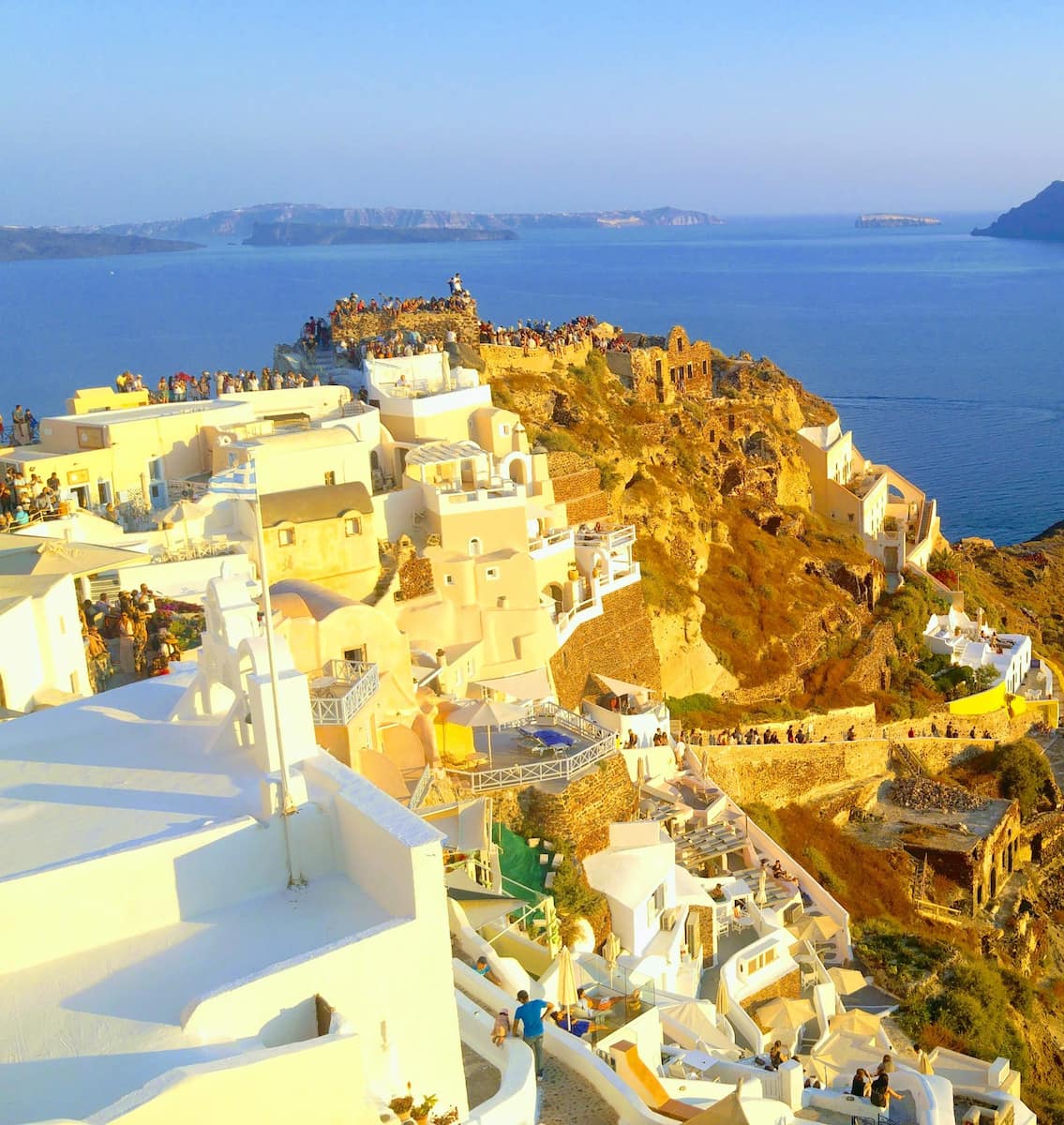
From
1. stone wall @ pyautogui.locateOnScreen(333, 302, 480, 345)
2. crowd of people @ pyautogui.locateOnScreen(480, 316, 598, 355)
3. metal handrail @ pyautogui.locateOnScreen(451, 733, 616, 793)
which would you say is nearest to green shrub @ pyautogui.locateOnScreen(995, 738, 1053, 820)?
metal handrail @ pyautogui.locateOnScreen(451, 733, 616, 793)

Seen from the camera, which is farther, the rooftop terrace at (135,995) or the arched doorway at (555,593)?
the arched doorway at (555,593)

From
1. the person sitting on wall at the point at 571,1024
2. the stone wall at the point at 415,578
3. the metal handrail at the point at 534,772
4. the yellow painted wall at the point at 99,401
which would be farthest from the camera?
the yellow painted wall at the point at 99,401

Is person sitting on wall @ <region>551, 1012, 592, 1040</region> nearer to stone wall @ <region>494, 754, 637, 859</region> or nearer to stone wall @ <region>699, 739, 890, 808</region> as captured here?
stone wall @ <region>494, 754, 637, 859</region>

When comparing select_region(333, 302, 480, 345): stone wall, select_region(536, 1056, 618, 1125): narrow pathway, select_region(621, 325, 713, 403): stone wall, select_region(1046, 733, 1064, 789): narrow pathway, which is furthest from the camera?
select_region(621, 325, 713, 403): stone wall

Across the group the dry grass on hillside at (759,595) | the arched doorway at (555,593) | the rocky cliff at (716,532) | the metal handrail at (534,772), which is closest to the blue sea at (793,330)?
the rocky cliff at (716,532)

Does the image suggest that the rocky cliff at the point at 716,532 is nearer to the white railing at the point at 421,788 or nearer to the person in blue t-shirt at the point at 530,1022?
the white railing at the point at 421,788

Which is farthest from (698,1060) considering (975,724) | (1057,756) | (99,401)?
(1057,756)

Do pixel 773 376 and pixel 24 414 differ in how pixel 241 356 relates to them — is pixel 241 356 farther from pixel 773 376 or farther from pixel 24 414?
pixel 24 414
